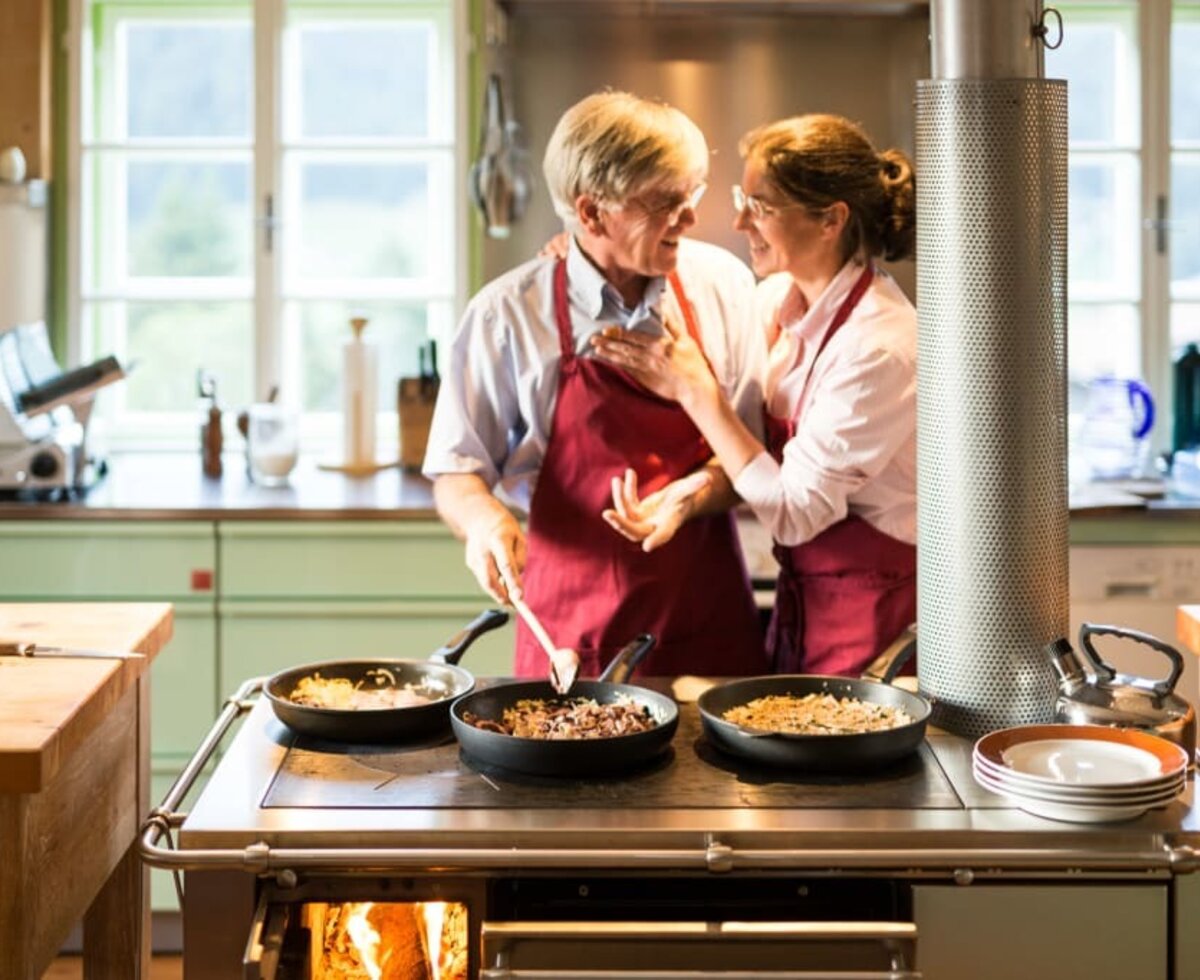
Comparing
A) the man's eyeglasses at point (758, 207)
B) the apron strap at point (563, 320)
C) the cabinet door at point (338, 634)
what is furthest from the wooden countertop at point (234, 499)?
the man's eyeglasses at point (758, 207)

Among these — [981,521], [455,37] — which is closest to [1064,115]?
[981,521]

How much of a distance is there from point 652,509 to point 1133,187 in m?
2.52

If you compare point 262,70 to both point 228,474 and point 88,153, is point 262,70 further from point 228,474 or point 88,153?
point 228,474

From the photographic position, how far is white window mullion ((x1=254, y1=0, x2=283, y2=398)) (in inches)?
183

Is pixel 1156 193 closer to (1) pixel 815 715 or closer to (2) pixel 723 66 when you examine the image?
(2) pixel 723 66

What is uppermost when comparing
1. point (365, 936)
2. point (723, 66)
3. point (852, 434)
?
point (723, 66)

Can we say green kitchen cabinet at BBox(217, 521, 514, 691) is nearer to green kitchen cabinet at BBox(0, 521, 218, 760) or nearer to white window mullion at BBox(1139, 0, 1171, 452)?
green kitchen cabinet at BBox(0, 521, 218, 760)

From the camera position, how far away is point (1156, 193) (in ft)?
15.3

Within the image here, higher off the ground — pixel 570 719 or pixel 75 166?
pixel 75 166

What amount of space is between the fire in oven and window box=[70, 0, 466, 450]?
288cm

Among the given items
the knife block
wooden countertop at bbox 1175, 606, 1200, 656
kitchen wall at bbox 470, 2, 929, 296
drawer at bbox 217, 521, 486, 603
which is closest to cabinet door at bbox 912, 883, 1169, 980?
wooden countertop at bbox 1175, 606, 1200, 656

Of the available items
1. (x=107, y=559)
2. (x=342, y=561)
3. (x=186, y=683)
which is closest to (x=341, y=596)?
(x=342, y=561)

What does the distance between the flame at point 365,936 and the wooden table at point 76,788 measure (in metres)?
0.34

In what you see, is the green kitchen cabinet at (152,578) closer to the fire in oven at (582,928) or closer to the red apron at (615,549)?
the red apron at (615,549)
